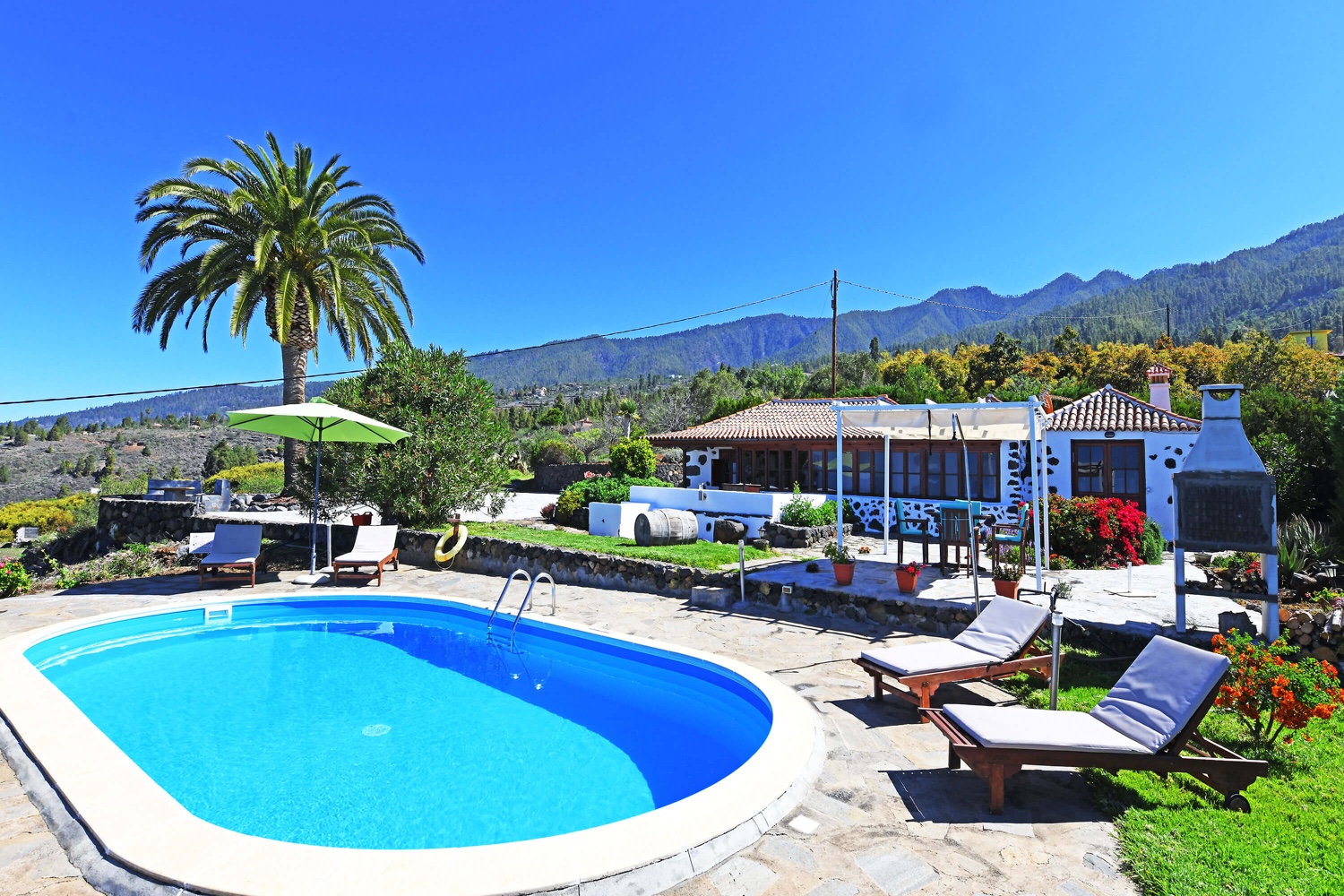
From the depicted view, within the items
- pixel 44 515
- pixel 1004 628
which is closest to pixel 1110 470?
pixel 1004 628

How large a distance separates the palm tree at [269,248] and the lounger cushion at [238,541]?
5.02 m

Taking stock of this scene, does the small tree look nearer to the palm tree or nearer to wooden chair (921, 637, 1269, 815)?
the palm tree

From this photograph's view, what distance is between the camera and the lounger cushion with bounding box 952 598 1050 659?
577cm

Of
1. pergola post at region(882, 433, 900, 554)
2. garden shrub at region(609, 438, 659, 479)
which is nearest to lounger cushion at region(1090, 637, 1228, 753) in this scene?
pergola post at region(882, 433, 900, 554)

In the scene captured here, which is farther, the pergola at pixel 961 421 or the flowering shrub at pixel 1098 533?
the flowering shrub at pixel 1098 533

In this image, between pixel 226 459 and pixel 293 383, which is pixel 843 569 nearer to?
pixel 293 383

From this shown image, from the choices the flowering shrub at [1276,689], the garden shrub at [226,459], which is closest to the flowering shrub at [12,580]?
the flowering shrub at [1276,689]

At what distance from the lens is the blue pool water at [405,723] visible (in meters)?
4.68

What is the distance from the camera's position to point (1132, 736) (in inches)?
155

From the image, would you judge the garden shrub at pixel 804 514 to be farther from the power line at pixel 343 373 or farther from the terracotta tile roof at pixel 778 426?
the power line at pixel 343 373

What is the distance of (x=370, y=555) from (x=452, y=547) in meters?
1.71

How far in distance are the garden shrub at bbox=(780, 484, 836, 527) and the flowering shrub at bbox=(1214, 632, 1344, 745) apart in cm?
1075

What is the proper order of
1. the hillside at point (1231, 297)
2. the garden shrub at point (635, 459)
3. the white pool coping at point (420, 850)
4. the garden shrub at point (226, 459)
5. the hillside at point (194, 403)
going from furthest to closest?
1. the hillside at point (194, 403)
2. the hillside at point (1231, 297)
3. the garden shrub at point (226, 459)
4. the garden shrub at point (635, 459)
5. the white pool coping at point (420, 850)

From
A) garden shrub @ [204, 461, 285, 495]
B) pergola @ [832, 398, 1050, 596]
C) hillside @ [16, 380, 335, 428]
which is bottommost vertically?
garden shrub @ [204, 461, 285, 495]
